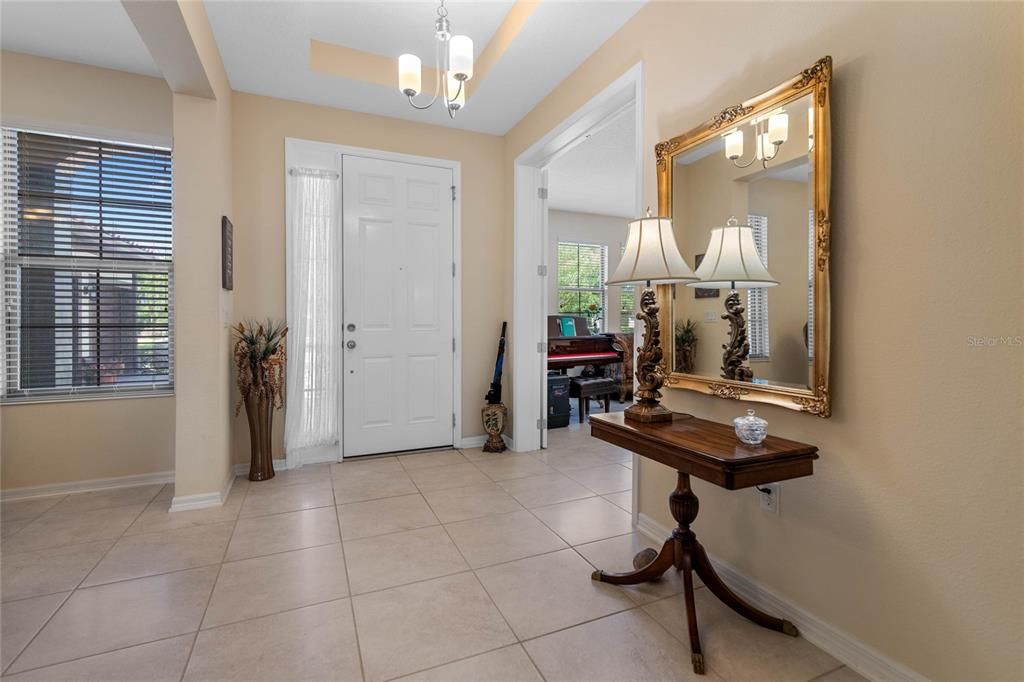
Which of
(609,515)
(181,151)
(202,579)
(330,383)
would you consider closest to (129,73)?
(181,151)

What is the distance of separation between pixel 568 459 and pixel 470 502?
1.22 meters

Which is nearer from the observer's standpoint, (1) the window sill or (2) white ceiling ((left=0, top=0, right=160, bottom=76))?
(2) white ceiling ((left=0, top=0, right=160, bottom=76))

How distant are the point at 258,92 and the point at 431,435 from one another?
118 inches

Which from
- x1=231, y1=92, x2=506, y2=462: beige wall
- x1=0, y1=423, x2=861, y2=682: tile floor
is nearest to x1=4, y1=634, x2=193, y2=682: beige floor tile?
x1=0, y1=423, x2=861, y2=682: tile floor

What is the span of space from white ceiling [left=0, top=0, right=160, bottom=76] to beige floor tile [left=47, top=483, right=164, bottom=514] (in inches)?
111

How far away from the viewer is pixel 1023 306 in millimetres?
1188

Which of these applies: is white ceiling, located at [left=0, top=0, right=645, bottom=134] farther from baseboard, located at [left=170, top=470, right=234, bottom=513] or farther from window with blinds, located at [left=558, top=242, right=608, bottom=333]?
window with blinds, located at [left=558, top=242, right=608, bottom=333]

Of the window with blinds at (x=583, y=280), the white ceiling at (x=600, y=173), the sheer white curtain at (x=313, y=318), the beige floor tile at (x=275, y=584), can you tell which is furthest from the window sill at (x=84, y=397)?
the window with blinds at (x=583, y=280)

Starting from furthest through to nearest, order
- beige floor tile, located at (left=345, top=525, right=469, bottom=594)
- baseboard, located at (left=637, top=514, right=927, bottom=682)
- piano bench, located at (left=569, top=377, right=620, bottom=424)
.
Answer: piano bench, located at (left=569, top=377, right=620, bottom=424) < beige floor tile, located at (left=345, top=525, right=469, bottom=594) < baseboard, located at (left=637, top=514, right=927, bottom=682)

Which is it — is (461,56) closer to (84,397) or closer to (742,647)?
(742,647)

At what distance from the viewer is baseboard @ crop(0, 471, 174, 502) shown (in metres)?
3.04

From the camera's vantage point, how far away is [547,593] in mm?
1980

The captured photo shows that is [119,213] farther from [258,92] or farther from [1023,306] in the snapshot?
[1023,306]

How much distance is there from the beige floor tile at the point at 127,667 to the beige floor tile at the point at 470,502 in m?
1.34
